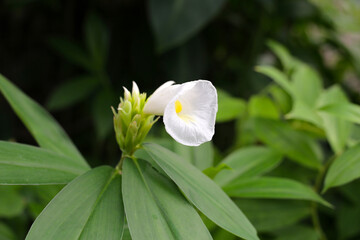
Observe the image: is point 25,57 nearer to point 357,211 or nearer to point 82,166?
point 82,166

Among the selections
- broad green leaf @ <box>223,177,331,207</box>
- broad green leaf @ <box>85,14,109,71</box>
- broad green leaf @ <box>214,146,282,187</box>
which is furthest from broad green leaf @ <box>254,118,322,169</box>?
broad green leaf @ <box>85,14,109,71</box>

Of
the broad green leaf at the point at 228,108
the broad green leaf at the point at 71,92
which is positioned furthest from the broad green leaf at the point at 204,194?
the broad green leaf at the point at 71,92

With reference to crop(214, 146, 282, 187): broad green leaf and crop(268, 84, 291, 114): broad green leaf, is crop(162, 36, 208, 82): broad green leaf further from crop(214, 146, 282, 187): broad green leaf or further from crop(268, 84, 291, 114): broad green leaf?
crop(214, 146, 282, 187): broad green leaf

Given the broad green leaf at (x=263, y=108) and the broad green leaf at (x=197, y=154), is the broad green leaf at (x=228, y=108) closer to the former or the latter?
the broad green leaf at (x=263, y=108)

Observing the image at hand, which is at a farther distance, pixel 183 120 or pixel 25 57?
pixel 25 57

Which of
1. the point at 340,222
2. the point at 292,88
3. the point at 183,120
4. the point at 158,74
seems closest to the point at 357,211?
the point at 340,222

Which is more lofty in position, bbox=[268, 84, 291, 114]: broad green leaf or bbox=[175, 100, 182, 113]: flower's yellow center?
bbox=[175, 100, 182, 113]: flower's yellow center
